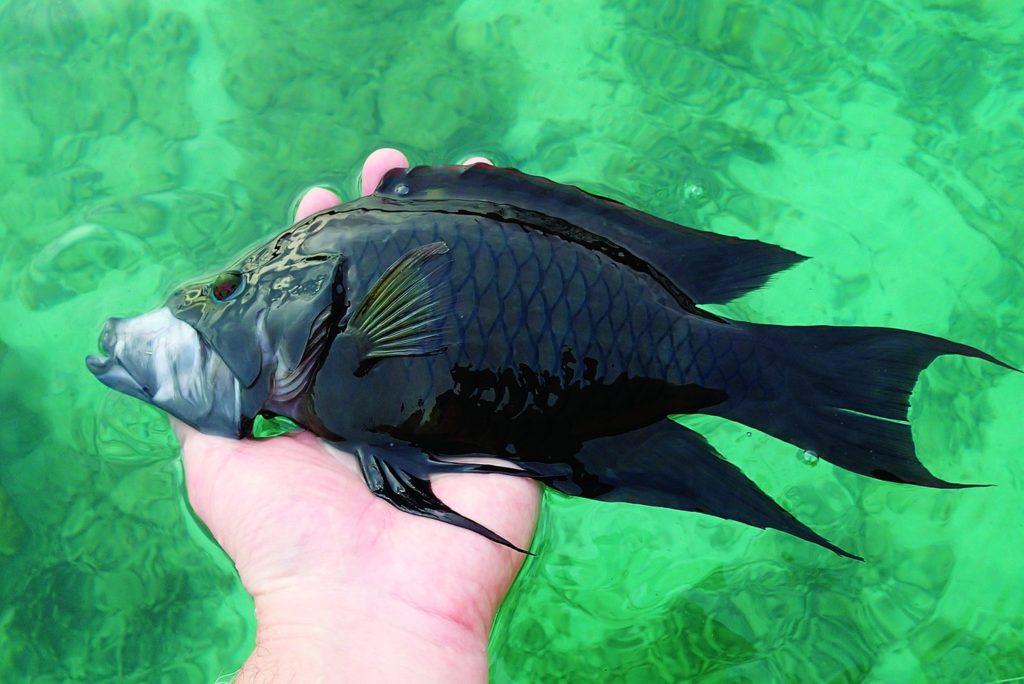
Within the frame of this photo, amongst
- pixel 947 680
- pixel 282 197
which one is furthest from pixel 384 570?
pixel 947 680

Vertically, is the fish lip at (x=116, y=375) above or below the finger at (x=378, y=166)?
below

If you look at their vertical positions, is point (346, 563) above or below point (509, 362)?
below

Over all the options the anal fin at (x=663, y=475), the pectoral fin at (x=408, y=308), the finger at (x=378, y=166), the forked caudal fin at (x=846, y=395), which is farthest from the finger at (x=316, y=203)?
the forked caudal fin at (x=846, y=395)

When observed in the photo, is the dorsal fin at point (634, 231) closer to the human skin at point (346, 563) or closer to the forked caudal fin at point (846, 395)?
the forked caudal fin at point (846, 395)

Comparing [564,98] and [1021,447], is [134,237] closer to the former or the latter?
[564,98]

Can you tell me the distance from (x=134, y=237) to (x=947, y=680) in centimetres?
361

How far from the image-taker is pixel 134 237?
328 cm

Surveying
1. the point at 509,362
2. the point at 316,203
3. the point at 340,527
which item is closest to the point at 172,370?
the point at 340,527

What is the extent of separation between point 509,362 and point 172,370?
92 cm

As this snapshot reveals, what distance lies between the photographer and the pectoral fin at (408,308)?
1999mm

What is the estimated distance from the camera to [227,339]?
2107mm

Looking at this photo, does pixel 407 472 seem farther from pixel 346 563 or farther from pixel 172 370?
pixel 172 370

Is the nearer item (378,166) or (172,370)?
(172,370)

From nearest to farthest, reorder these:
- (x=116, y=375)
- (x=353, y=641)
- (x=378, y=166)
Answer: (x=353, y=641) → (x=116, y=375) → (x=378, y=166)
